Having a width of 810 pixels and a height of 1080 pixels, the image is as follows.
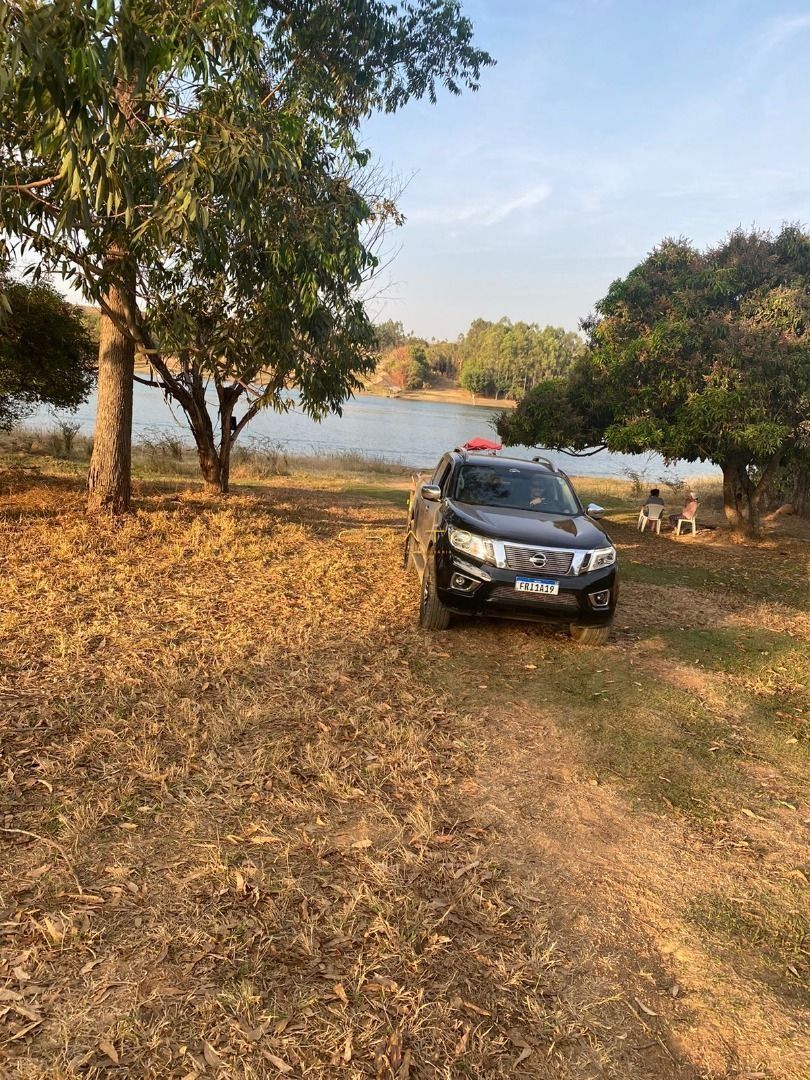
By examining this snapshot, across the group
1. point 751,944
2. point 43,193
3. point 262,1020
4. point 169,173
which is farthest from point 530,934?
point 43,193

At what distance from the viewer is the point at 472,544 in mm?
5891

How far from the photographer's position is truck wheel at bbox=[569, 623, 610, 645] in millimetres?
6188

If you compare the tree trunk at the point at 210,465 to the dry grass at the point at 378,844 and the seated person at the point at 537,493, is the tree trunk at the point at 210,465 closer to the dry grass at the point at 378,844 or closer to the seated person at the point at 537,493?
the dry grass at the point at 378,844

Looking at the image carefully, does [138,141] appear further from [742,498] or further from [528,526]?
[742,498]

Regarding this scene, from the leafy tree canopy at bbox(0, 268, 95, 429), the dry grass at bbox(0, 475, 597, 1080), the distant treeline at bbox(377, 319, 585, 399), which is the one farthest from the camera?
the distant treeline at bbox(377, 319, 585, 399)

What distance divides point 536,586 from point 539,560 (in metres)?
0.23

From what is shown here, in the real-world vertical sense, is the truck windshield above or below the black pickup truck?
above

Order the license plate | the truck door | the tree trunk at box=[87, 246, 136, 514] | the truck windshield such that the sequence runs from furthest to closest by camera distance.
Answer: the tree trunk at box=[87, 246, 136, 514] < the truck windshield < the truck door < the license plate

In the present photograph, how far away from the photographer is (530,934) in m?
2.70

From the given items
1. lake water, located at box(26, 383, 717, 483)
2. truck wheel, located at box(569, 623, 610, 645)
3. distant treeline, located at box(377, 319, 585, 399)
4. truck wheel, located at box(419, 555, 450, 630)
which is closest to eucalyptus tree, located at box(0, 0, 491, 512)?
truck wheel, located at box(419, 555, 450, 630)

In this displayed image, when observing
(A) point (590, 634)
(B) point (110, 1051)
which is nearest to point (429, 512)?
(A) point (590, 634)

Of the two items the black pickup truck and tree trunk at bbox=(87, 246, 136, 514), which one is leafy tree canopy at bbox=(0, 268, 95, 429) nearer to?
tree trunk at bbox=(87, 246, 136, 514)

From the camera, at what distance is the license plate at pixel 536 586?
18.8ft

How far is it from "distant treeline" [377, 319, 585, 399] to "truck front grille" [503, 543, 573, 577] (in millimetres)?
89947
